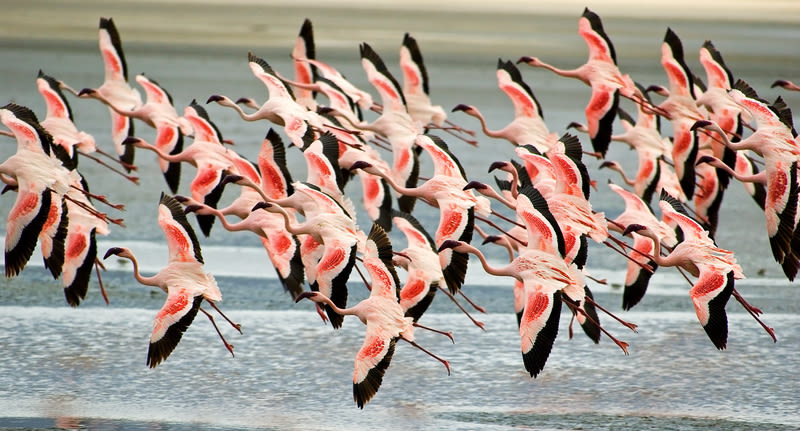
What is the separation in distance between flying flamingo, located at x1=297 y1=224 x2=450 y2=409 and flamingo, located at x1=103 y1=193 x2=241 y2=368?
0.57 metres

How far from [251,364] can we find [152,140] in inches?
273

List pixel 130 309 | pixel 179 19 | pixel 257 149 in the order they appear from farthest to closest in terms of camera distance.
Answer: pixel 179 19 < pixel 257 149 < pixel 130 309

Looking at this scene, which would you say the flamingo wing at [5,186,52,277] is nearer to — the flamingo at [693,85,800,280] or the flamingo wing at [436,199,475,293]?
the flamingo wing at [436,199,475,293]

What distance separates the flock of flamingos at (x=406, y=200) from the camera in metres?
6.15

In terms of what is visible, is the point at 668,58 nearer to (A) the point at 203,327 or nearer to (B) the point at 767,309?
(B) the point at 767,309

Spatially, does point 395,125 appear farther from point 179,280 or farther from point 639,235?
point 179,280

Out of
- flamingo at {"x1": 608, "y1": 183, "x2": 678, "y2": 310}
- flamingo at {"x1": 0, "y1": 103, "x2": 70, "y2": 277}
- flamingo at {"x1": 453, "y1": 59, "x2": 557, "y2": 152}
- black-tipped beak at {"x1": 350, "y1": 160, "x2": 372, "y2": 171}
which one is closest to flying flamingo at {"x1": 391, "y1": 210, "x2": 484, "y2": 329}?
black-tipped beak at {"x1": 350, "y1": 160, "x2": 372, "y2": 171}

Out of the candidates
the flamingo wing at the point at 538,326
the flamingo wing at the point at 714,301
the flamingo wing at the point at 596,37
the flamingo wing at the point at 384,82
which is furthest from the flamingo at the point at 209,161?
the flamingo wing at the point at 714,301

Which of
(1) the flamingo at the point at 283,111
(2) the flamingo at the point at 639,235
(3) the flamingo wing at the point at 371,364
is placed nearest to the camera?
(3) the flamingo wing at the point at 371,364

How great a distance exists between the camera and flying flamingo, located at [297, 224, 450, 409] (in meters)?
5.70

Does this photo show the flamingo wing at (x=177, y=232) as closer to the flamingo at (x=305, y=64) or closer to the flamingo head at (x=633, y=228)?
the flamingo head at (x=633, y=228)

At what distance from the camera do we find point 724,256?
6.52 m

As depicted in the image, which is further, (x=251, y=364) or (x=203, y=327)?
(x=203, y=327)

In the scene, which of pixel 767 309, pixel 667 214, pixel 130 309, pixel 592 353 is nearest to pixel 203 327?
pixel 130 309
